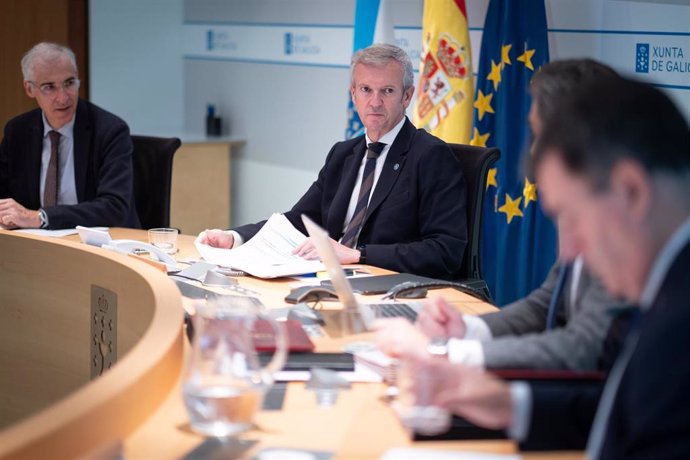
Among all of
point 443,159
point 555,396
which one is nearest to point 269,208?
point 443,159

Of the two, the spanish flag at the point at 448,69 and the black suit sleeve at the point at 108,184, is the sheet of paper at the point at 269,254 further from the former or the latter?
the spanish flag at the point at 448,69

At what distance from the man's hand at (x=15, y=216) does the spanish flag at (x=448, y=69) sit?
184 cm

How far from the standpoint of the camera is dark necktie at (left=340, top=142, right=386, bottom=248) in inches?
137

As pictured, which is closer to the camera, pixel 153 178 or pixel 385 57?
pixel 385 57

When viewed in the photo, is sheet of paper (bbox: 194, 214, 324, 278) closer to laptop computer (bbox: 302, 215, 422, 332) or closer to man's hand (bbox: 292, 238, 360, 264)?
man's hand (bbox: 292, 238, 360, 264)

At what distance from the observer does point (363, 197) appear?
3535 mm

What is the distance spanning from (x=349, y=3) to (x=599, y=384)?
178 inches

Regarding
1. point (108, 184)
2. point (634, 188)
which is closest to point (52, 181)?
point (108, 184)

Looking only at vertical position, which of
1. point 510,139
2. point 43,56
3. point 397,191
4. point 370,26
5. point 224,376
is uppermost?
point 370,26

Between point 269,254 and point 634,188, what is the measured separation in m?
1.93

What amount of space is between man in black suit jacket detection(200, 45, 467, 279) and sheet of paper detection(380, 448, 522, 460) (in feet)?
5.61

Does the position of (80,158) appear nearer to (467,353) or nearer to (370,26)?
(370,26)

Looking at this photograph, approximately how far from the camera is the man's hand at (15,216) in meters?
3.55

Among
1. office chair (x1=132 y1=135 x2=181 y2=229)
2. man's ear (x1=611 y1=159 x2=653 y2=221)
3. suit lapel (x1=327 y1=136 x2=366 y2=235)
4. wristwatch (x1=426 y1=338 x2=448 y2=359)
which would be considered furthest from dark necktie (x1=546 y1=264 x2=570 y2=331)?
office chair (x1=132 y1=135 x2=181 y2=229)
